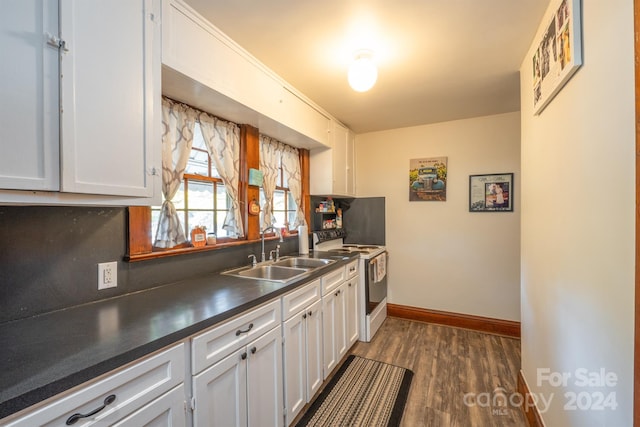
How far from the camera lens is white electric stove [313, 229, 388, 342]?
9.36 feet

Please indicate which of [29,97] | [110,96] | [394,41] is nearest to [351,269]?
[394,41]

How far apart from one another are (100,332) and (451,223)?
3.24 metres

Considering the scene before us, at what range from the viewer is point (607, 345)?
883 mm

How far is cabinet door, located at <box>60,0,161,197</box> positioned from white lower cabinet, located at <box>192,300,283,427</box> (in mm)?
716

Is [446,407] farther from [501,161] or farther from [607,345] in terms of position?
[501,161]

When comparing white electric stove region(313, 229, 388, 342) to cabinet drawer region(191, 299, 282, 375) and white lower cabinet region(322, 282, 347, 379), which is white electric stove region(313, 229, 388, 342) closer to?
white lower cabinet region(322, 282, 347, 379)

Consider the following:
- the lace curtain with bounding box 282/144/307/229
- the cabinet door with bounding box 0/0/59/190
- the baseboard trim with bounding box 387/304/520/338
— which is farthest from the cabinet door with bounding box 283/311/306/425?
the baseboard trim with bounding box 387/304/520/338

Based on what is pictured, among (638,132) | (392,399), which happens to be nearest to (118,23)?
(638,132)

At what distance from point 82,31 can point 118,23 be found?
0.51ft

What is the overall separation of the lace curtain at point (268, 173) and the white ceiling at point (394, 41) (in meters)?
0.57

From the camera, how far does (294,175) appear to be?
303 cm

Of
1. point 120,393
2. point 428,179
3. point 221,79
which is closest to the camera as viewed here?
point 120,393

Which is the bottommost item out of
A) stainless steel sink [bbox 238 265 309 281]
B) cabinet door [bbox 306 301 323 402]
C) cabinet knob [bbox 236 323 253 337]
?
cabinet door [bbox 306 301 323 402]

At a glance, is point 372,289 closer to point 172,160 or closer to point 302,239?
point 302,239
